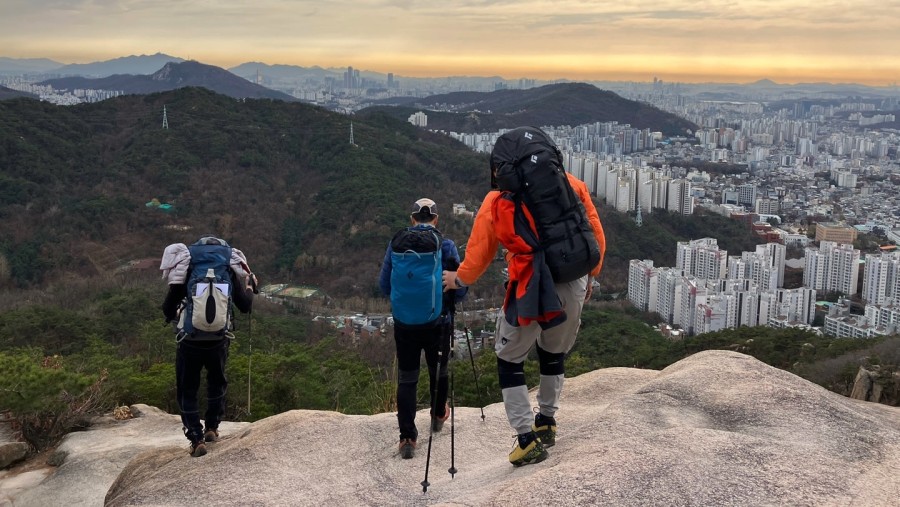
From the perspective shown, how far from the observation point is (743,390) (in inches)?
149

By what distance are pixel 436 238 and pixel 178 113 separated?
44.9m

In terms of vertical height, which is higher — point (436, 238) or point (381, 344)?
point (436, 238)

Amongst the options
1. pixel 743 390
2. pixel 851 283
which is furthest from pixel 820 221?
pixel 743 390

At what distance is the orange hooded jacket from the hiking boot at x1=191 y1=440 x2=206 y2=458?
1768 millimetres

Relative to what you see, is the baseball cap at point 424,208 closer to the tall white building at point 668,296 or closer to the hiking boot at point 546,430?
the hiking boot at point 546,430

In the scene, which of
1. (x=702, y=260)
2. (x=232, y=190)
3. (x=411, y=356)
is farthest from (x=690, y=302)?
(x=411, y=356)

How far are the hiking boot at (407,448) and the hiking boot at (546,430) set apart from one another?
0.67 meters

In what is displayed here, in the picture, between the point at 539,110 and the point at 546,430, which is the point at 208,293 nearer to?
the point at 546,430

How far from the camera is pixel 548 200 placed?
9.61ft

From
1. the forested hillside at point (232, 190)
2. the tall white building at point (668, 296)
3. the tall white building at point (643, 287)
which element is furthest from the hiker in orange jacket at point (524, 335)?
the tall white building at point (643, 287)

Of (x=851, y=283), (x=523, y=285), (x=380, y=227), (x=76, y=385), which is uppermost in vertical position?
(x=523, y=285)

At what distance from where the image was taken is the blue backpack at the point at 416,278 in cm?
348

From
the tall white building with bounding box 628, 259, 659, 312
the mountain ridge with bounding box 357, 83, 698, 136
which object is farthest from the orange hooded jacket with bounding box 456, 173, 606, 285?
the mountain ridge with bounding box 357, 83, 698, 136

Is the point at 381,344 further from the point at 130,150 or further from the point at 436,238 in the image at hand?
the point at 130,150
